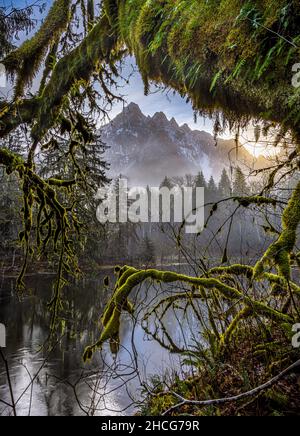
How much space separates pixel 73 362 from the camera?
11.9m

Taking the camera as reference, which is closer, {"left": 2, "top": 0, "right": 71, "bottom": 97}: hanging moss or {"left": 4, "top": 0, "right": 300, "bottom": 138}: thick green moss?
{"left": 4, "top": 0, "right": 300, "bottom": 138}: thick green moss

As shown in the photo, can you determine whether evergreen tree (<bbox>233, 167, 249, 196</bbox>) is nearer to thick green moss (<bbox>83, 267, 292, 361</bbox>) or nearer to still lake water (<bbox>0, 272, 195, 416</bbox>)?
thick green moss (<bbox>83, 267, 292, 361</bbox>)

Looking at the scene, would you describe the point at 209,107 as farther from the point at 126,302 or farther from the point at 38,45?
the point at 38,45

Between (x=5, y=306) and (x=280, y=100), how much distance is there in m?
20.2

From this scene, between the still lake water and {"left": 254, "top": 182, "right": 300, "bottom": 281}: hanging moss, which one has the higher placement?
{"left": 254, "top": 182, "right": 300, "bottom": 281}: hanging moss

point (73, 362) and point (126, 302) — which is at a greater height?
point (126, 302)

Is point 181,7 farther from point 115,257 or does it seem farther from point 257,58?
point 115,257

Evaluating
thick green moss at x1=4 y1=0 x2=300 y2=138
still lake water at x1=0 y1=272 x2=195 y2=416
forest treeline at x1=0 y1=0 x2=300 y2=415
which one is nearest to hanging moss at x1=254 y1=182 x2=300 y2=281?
forest treeline at x1=0 y1=0 x2=300 y2=415

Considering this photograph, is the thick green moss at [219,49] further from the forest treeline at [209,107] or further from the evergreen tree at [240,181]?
the evergreen tree at [240,181]

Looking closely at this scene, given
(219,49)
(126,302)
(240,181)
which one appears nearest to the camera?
(219,49)

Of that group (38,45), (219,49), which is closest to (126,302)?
(219,49)

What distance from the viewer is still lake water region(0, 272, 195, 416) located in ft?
23.0

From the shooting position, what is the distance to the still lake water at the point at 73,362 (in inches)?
276

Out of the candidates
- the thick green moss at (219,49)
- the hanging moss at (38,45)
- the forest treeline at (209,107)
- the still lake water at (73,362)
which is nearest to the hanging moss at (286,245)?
the forest treeline at (209,107)
